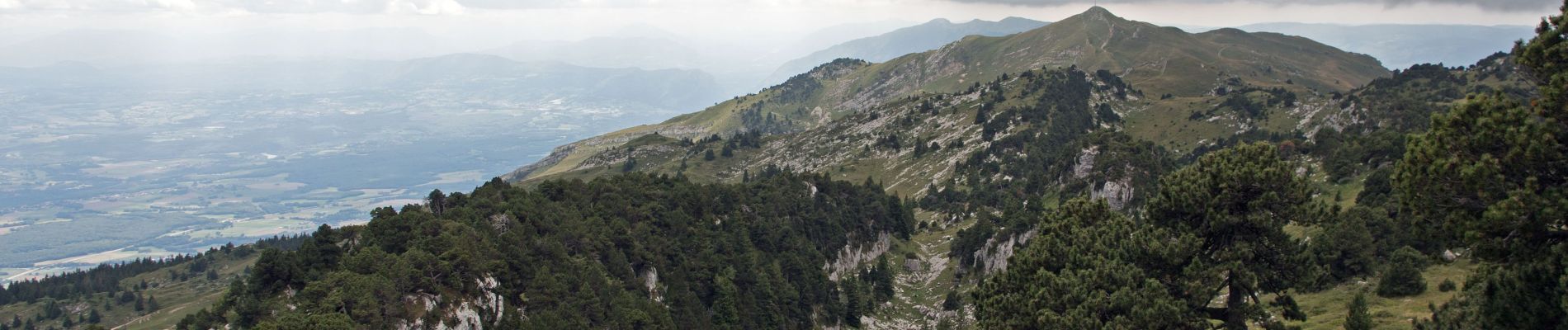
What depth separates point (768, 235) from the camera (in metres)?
110

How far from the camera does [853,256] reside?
398ft

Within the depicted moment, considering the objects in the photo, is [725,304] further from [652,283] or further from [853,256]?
[853,256]

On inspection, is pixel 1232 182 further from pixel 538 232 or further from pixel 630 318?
pixel 538 232

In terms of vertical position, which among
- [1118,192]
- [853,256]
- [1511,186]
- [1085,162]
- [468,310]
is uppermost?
[1511,186]

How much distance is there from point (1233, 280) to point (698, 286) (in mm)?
63510

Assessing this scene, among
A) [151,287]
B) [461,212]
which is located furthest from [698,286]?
[151,287]

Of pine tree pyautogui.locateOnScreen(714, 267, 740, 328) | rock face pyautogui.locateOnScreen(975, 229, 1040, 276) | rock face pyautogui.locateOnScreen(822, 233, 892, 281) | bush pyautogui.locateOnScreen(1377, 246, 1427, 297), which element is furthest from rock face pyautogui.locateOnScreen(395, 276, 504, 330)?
bush pyautogui.locateOnScreen(1377, 246, 1427, 297)

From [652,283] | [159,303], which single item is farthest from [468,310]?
Answer: [159,303]

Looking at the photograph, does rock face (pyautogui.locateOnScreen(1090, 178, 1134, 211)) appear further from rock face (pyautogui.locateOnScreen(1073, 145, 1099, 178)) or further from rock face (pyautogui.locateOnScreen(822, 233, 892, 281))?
rock face (pyautogui.locateOnScreen(822, 233, 892, 281))

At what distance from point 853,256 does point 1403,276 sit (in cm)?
8153

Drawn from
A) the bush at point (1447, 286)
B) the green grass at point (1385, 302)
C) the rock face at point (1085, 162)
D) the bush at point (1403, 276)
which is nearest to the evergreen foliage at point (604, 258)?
the rock face at point (1085, 162)

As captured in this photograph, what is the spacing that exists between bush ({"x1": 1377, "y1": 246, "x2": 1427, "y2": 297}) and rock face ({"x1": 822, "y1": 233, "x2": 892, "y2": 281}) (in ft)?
241

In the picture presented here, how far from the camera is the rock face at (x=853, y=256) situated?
11569cm

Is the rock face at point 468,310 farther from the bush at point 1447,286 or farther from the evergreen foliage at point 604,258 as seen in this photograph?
the bush at point 1447,286
